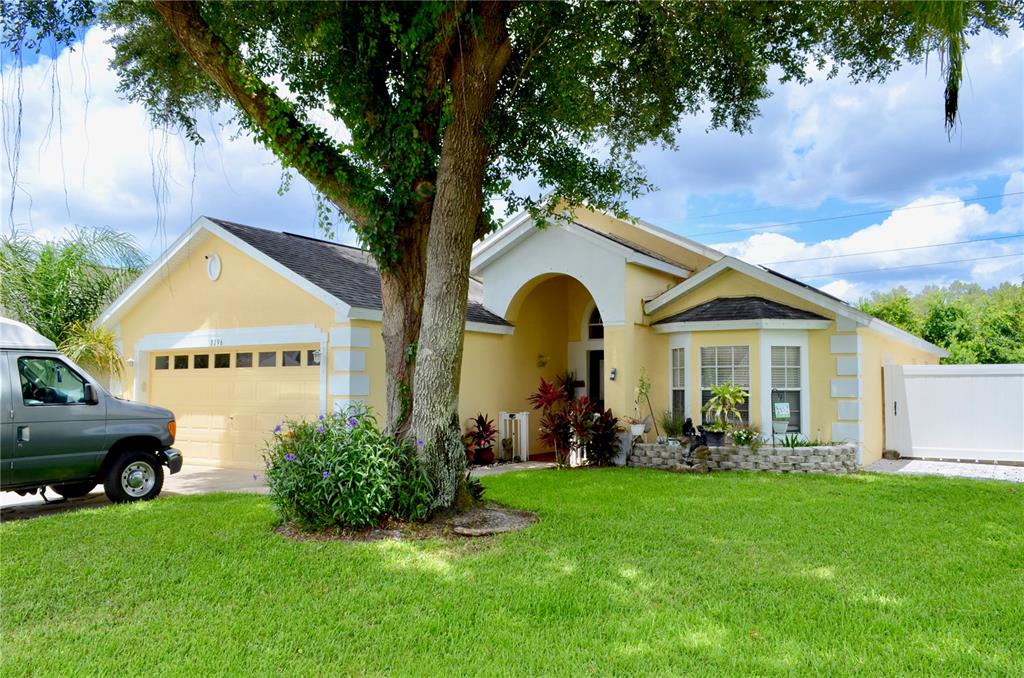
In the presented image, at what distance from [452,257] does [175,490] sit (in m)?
6.23

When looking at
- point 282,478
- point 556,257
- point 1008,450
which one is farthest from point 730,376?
point 282,478

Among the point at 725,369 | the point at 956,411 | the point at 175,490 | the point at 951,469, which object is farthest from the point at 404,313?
the point at 956,411

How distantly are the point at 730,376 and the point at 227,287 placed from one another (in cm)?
1019

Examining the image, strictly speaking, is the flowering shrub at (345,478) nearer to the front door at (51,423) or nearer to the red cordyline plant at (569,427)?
the front door at (51,423)

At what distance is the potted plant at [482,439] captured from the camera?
13570mm

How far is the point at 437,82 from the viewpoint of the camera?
8.24 metres

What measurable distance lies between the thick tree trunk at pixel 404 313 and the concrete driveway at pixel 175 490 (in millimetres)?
1911

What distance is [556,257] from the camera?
1437cm

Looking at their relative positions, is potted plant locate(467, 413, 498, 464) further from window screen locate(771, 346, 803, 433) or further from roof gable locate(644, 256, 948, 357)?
window screen locate(771, 346, 803, 433)

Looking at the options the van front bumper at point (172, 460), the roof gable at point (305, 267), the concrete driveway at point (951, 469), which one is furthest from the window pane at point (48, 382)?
the concrete driveway at point (951, 469)

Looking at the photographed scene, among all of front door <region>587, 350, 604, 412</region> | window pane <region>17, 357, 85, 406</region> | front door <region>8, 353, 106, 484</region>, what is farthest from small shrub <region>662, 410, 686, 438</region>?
window pane <region>17, 357, 85, 406</region>

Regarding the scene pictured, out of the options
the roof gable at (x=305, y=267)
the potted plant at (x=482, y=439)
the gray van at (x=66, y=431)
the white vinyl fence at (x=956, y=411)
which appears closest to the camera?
the gray van at (x=66, y=431)

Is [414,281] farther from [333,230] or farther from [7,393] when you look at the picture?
[7,393]

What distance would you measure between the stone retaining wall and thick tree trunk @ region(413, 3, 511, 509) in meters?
5.98
